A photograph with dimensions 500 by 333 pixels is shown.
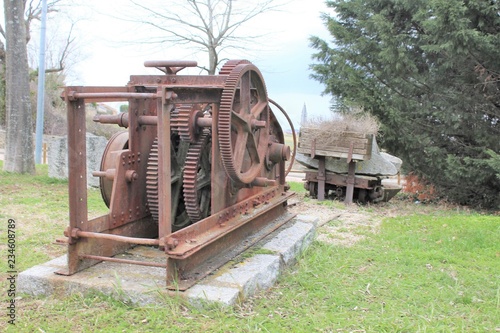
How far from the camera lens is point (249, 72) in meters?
5.08

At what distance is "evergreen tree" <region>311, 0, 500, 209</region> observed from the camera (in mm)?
11125

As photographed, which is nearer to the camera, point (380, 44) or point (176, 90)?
point (176, 90)

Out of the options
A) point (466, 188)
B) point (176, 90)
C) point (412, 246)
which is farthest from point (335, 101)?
point (176, 90)

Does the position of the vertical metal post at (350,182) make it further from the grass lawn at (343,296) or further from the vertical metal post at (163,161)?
the vertical metal post at (163,161)

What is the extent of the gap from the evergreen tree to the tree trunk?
7929mm

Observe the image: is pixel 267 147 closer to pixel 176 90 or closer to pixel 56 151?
pixel 176 90

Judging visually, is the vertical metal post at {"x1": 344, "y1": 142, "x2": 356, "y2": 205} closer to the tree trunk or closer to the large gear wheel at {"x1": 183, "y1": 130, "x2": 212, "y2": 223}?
the large gear wheel at {"x1": 183, "y1": 130, "x2": 212, "y2": 223}

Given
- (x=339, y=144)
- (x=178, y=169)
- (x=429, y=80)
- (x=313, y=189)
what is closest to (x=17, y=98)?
(x=313, y=189)

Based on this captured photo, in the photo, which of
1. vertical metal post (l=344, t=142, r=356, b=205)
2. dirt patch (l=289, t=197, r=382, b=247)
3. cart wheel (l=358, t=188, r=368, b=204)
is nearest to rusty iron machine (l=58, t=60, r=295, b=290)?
dirt patch (l=289, t=197, r=382, b=247)

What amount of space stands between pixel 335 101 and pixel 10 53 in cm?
865

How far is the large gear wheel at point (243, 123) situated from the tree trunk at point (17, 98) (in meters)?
8.10

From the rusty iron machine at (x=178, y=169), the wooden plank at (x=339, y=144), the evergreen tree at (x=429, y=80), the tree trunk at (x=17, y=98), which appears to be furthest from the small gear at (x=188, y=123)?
the tree trunk at (x=17, y=98)

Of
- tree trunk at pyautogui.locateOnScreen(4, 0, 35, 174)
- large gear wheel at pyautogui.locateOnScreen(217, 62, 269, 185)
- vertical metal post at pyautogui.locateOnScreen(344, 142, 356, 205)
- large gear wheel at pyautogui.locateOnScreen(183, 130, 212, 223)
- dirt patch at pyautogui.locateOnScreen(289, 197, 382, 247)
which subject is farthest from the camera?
tree trunk at pyautogui.locateOnScreen(4, 0, 35, 174)

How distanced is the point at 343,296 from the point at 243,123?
1774mm
